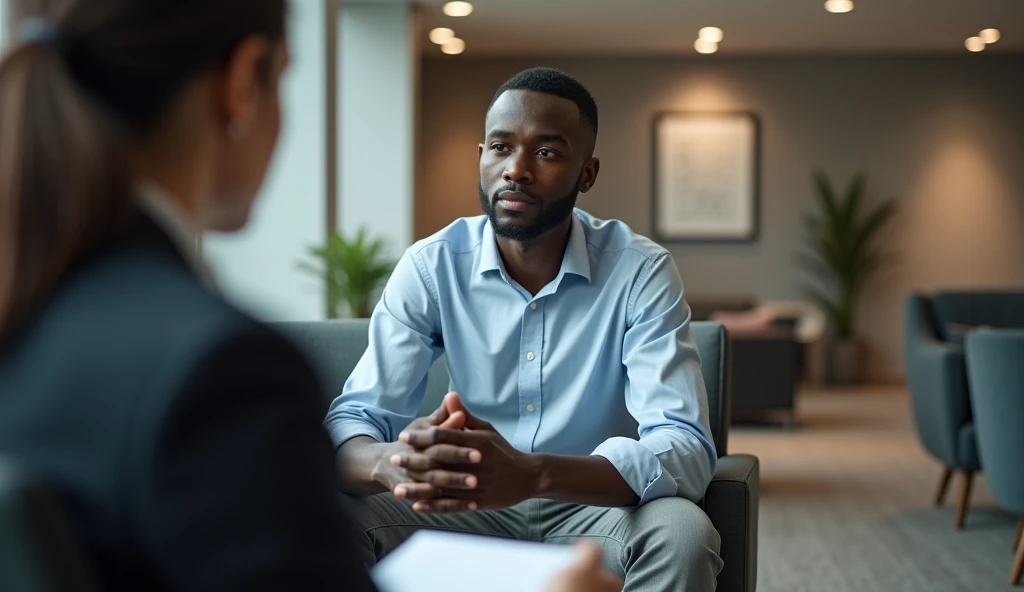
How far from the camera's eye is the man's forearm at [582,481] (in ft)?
5.07

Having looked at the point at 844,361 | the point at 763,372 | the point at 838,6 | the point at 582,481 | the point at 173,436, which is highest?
the point at 838,6

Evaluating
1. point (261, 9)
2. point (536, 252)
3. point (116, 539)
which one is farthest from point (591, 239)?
point (116, 539)

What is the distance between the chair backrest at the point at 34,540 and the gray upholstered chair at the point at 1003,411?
2.89 metres

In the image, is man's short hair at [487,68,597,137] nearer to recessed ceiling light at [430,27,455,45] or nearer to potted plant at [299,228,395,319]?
potted plant at [299,228,395,319]

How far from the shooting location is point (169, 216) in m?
0.64

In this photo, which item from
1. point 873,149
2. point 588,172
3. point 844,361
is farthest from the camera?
point 873,149

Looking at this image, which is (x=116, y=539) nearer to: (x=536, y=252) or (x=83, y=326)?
(x=83, y=326)

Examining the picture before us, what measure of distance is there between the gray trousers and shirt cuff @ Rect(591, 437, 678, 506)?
2 centimetres

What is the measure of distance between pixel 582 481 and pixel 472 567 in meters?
0.74

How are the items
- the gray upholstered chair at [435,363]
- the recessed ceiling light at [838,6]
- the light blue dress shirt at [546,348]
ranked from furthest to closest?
1. the recessed ceiling light at [838,6]
2. the gray upholstered chair at [435,363]
3. the light blue dress shirt at [546,348]

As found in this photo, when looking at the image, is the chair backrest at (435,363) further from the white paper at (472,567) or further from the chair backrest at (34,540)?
the chair backrest at (34,540)

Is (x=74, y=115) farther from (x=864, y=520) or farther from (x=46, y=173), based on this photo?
(x=864, y=520)

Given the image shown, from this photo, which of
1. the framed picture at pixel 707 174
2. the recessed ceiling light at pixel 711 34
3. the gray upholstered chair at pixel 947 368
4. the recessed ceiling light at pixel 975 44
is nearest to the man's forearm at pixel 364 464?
the gray upholstered chair at pixel 947 368

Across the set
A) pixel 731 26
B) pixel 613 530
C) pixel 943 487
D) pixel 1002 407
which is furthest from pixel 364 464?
pixel 731 26
